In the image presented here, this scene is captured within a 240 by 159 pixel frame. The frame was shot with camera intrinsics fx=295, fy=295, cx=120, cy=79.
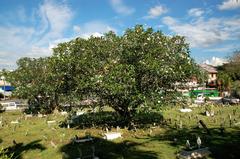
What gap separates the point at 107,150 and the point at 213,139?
8918 millimetres

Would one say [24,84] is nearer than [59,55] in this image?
No

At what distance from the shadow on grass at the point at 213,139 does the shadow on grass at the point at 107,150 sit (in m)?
2.83

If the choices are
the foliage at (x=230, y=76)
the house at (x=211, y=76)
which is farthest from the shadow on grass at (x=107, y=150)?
the house at (x=211, y=76)

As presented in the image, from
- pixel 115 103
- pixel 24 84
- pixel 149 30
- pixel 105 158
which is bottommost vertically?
pixel 105 158

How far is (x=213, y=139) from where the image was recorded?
2450 cm

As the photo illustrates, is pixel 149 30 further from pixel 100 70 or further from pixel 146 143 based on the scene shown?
pixel 146 143

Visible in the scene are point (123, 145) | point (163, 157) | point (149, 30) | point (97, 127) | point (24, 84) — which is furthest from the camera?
point (24, 84)

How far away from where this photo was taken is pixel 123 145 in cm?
2400

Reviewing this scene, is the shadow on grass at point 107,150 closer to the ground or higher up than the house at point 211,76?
closer to the ground

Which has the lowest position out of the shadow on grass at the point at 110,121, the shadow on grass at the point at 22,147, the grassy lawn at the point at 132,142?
the shadow on grass at the point at 22,147

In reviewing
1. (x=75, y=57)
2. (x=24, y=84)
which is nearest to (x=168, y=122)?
(x=75, y=57)

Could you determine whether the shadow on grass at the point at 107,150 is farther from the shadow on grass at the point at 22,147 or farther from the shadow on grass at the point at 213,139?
the shadow on grass at the point at 213,139

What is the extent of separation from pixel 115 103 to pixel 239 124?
12867 mm

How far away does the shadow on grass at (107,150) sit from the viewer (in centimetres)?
2105
